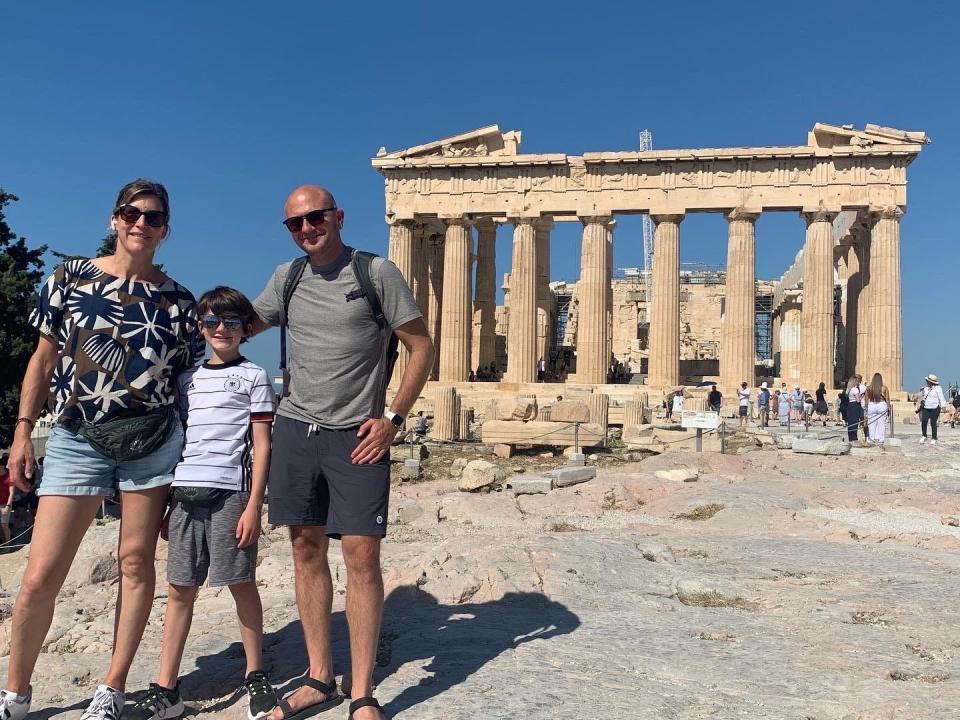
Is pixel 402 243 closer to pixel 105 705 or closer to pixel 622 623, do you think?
pixel 622 623

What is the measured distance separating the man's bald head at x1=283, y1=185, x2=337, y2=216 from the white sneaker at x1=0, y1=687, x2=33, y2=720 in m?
2.43

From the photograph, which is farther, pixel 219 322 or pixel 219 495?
pixel 219 322

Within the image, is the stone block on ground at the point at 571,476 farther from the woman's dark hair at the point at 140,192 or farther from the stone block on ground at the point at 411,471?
the woman's dark hair at the point at 140,192

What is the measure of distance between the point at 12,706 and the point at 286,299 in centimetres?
213

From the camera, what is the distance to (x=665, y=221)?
107 ft

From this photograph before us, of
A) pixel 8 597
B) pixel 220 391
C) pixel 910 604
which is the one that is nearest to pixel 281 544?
pixel 8 597

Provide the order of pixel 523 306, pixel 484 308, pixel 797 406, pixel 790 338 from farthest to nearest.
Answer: pixel 790 338 < pixel 484 308 < pixel 523 306 < pixel 797 406

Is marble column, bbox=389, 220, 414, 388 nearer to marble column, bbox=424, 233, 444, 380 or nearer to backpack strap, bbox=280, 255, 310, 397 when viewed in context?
marble column, bbox=424, 233, 444, 380

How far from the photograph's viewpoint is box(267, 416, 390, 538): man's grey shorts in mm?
3808

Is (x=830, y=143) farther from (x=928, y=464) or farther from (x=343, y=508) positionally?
(x=343, y=508)

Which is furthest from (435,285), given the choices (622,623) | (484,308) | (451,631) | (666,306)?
(451,631)

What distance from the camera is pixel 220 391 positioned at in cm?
401

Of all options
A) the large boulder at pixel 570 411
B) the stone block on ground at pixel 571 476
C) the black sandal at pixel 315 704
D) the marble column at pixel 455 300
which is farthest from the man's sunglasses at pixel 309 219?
the marble column at pixel 455 300

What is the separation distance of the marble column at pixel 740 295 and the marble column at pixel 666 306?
1857mm
